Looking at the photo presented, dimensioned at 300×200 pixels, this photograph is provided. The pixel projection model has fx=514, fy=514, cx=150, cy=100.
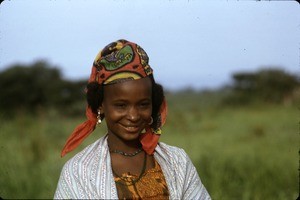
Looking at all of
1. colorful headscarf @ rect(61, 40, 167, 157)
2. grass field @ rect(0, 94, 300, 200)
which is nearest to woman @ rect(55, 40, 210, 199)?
colorful headscarf @ rect(61, 40, 167, 157)

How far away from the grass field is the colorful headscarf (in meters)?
1.48

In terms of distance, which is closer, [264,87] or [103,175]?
[103,175]

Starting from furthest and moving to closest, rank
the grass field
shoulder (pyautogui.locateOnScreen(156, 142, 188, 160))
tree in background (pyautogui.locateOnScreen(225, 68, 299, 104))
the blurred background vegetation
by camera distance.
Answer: tree in background (pyautogui.locateOnScreen(225, 68, 299, 104))
the blurred background vegetation
the grass field
shoulder (pyautogui.locateOnScreen(156, 142, 188, 160))

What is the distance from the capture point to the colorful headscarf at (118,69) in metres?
2.62

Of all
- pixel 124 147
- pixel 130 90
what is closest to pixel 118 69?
pixel 130 90

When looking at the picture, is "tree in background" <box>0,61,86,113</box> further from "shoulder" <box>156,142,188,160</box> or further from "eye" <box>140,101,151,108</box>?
"eye" <box>140,101,151,108</box>

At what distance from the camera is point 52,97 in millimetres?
18172

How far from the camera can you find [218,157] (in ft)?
20.7

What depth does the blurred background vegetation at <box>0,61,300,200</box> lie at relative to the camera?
487 centimetres

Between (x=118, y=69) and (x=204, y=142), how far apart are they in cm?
578

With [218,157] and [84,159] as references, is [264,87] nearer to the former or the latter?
[218,157]

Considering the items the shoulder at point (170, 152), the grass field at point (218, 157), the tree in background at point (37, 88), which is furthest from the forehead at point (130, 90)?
the tree in background at point (37, 88)

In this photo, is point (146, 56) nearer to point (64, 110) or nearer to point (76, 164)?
point (76, 164)

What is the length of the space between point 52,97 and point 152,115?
15620mm
